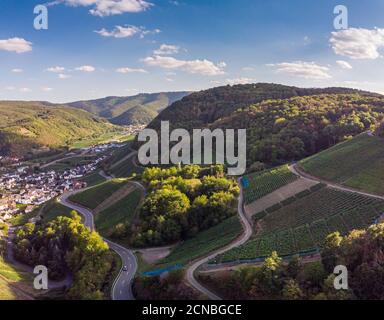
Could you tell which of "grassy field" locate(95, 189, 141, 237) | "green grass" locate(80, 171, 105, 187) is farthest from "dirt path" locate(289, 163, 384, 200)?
"green grass" locate(80, 171, 105, 187)

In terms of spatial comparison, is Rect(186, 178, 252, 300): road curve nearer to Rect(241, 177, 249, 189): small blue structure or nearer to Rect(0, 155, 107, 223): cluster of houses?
Rect(241, 177, 249, 189): small blue structure

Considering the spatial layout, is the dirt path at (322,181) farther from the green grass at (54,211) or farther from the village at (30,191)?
the village at (30,191)

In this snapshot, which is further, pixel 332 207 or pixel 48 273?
pixel 48 273

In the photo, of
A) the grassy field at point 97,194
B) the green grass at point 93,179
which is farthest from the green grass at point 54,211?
the green grass at point 93,179

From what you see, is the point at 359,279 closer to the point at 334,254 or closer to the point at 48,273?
the point at 334,254

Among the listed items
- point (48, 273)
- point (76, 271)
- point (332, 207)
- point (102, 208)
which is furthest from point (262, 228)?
point (102, 208)
